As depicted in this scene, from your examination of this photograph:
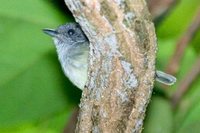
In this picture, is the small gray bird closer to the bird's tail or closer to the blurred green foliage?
the bird's tail

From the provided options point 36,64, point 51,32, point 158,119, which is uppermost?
point 51,32

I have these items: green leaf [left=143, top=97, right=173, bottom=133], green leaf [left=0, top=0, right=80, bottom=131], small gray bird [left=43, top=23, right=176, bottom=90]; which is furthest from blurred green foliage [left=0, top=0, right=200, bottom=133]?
green leaf [left=143, top=97, right=173, bottom=133]

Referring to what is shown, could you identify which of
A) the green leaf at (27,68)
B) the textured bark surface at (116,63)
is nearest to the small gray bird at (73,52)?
the green leaf at (27,68)

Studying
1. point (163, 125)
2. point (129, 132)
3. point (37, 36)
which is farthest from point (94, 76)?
point (37, 36)

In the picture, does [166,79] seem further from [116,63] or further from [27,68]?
[116,63]

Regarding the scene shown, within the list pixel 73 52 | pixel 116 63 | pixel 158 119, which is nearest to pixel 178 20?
pixel 73 52

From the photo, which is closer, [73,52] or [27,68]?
[73,52]

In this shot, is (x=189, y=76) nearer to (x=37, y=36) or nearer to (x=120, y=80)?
(x=37, y=36)
